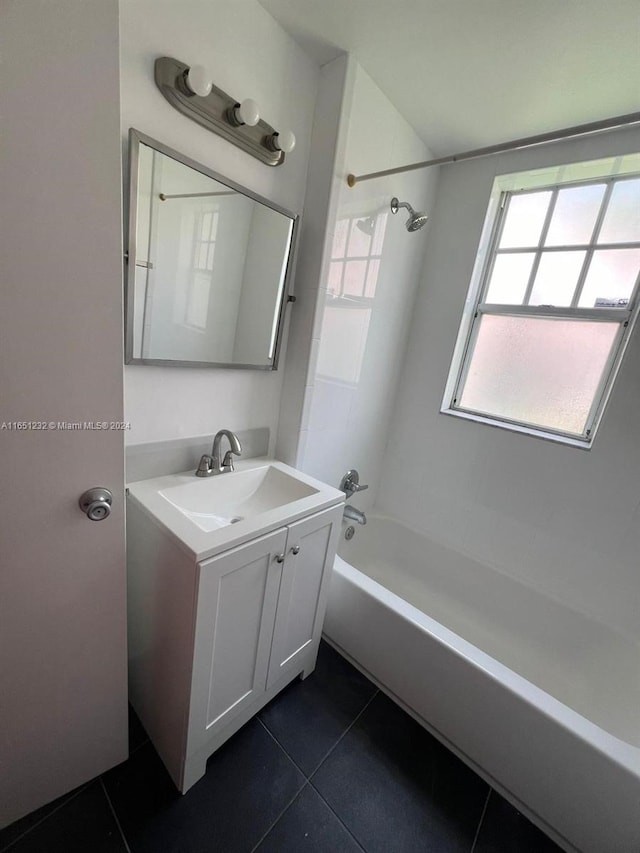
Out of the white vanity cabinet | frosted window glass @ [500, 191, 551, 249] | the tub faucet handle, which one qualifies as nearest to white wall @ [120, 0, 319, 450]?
the white vanity cabinet

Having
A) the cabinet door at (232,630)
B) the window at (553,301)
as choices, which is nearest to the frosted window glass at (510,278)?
the window at (553,301)

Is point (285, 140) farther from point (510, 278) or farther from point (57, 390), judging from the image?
point (510, 278)

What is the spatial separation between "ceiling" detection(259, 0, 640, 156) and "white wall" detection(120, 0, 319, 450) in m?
0.12

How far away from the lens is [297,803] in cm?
103

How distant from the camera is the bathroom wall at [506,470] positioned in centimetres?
150

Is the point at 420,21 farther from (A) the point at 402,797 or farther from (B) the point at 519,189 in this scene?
(A) the point at 402,797

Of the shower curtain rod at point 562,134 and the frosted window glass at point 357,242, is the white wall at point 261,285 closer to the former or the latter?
the frosted window glass at point 357,242

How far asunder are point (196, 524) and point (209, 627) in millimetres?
268

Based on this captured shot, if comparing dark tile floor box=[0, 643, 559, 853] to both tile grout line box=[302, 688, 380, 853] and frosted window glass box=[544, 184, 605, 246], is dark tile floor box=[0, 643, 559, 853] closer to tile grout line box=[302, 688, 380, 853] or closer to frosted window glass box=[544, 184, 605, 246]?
tile grout line box=[302, 688, 380, 853]

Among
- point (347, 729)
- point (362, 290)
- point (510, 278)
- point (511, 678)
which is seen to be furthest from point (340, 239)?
point (347, 729)

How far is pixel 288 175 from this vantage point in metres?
1.30

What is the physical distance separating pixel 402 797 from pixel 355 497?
128cm

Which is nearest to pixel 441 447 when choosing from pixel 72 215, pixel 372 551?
pixel 372 551

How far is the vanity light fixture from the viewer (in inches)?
35.5
